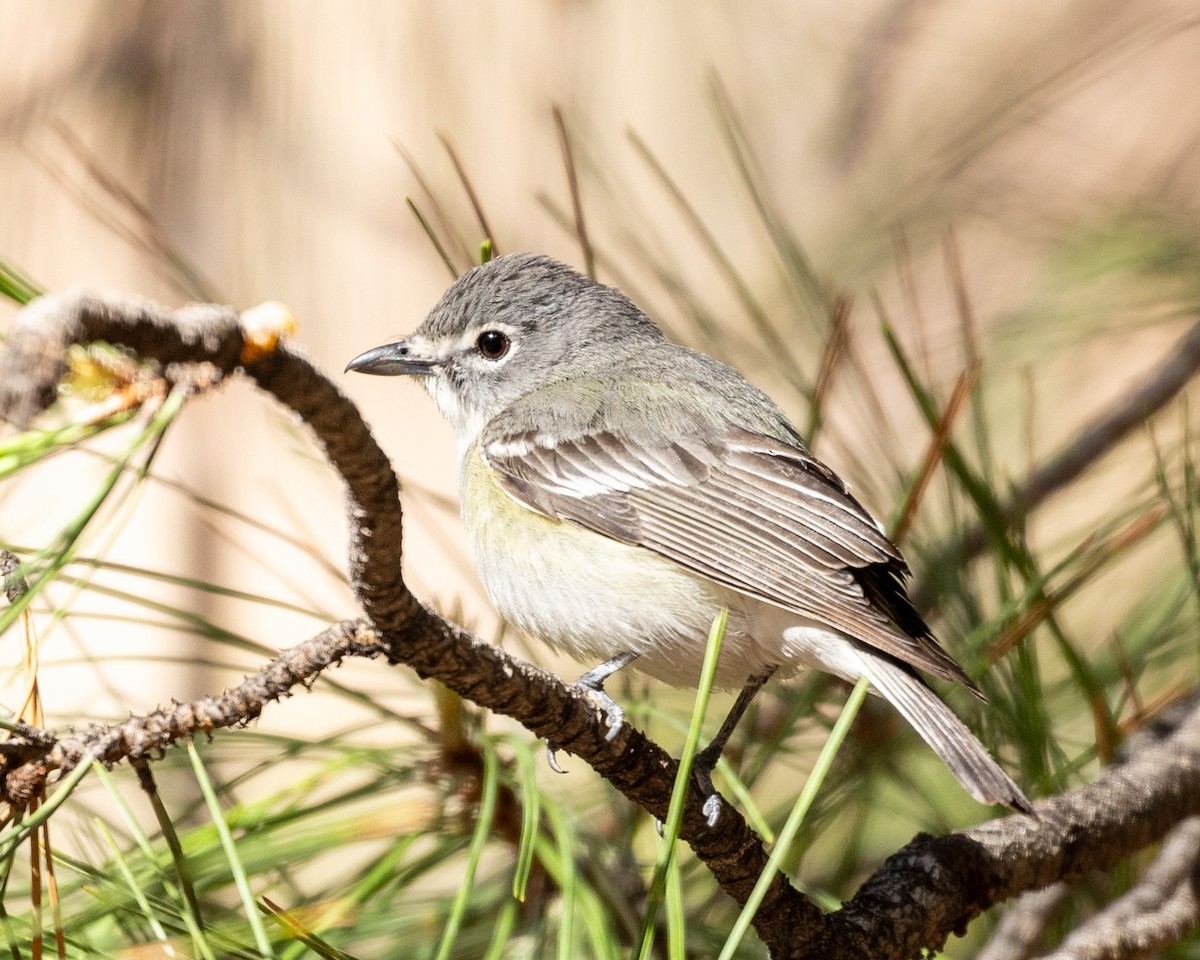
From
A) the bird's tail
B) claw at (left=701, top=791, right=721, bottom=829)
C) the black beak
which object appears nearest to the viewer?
claw at (left=701, top=791, right=721, bottom=829)

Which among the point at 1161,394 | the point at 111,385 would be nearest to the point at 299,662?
the point at 111,385

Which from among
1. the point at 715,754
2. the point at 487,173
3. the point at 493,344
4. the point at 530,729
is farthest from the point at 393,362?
the point at 530,729

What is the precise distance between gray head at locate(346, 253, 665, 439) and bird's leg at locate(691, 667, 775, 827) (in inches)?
31.6

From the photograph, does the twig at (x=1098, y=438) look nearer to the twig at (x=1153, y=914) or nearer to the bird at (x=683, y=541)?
the bird at (x=683, y=541)

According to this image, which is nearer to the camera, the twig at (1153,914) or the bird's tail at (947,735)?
the bird's tail at (947,735)

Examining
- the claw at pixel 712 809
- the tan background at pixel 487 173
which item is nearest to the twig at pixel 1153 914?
the claw at pixel 712 809

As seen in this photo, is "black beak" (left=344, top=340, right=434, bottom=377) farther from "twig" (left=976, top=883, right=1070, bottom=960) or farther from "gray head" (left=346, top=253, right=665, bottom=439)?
"twig" (left=976, top=883, right=1070, bottom=960)

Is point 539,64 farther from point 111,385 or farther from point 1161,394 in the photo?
point 111,385

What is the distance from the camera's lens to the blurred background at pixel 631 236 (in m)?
2.31

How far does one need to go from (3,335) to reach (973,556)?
186 cm

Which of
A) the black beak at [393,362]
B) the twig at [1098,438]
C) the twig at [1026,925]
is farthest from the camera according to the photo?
the black beak at [393,362]

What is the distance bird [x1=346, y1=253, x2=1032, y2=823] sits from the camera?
1.91 metres

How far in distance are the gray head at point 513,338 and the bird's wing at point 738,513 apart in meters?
0.29

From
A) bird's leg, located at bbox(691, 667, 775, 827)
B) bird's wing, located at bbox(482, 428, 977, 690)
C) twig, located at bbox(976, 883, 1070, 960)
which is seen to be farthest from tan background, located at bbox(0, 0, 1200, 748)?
twig, located at bbox(976, 883, 1070, 960)
